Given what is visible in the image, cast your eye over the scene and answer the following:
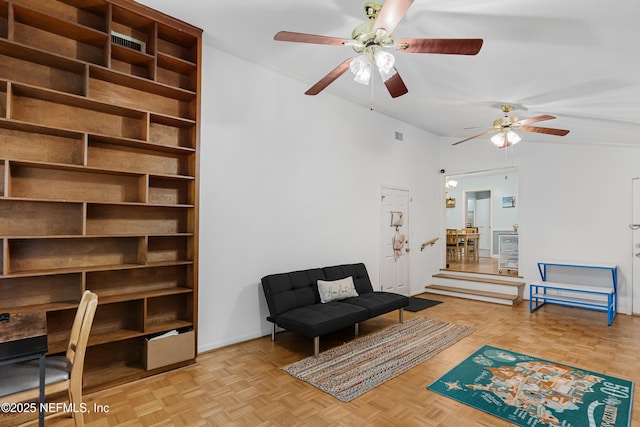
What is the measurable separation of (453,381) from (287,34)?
3109 mm

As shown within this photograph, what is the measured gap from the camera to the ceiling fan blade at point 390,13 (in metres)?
1.83

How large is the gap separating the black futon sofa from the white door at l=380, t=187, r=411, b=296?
1.38 m

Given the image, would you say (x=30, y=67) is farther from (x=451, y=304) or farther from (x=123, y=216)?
(x=451, y=304)

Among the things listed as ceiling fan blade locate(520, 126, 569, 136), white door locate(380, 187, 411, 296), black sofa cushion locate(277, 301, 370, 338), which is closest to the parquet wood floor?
black sofa cushion locate(277, 301, 370, 338)

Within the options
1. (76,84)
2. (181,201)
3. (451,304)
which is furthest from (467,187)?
(76,84)

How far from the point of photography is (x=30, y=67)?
2607 mm

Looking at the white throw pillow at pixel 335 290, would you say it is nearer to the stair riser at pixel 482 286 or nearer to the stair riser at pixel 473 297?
the stair riser at pixel 473 297

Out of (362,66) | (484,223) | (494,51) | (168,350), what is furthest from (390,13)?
(484,223)

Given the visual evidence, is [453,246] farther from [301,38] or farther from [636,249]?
[301,38]

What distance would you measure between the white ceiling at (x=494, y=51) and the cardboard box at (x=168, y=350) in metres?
2.96

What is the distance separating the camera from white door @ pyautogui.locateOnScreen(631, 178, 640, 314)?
4.94 meters

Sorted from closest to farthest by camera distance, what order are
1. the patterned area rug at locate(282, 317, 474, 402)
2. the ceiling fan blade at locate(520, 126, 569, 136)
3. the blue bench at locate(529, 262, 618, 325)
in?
the patterned area rug at locate(282, 317, 474, 402), the ceiling fan blade at locate(520, 126, 569, 136), the blue bench at locate(529, 262, 618, 325)

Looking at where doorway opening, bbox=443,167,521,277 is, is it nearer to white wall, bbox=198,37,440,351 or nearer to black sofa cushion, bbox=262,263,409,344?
white wall, bbox=198,37,440,351

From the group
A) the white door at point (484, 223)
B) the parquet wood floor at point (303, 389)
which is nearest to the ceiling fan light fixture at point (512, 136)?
the parquet wood floor at point (303, 389)
